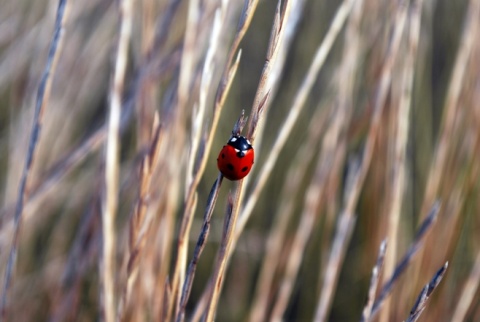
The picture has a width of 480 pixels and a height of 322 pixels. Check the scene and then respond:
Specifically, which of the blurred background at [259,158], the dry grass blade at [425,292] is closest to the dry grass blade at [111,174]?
the blurred background at [259,158]

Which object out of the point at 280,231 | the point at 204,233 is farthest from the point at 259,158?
the point at 204,233

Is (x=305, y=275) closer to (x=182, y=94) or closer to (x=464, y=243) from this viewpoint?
(x=464, y=243)

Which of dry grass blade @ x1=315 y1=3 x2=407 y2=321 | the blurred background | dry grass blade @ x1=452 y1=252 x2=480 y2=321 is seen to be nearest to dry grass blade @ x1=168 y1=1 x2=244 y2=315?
the blurred background

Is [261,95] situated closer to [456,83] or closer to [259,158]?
[456,83]

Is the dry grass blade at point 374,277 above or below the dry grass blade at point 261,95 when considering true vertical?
below

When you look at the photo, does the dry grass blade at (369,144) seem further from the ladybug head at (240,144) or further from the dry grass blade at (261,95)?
the dry grass blade at (261,95)
